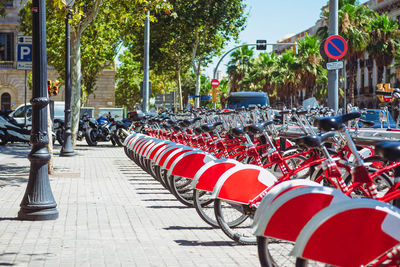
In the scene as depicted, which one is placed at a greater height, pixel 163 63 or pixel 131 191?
pixel 163 63

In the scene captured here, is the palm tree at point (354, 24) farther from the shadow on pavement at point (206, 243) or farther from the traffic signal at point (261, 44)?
the shadow on pavement at point (206, 243)

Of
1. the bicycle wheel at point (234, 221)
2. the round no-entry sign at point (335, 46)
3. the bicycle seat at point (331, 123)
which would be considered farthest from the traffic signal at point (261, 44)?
the bicycle seat at point (331, 123)

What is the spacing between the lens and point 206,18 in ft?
111

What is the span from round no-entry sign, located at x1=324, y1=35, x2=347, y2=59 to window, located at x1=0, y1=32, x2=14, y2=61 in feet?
157

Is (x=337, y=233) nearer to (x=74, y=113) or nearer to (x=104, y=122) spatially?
(x=74, y=113)

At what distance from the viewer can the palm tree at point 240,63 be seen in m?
63.7

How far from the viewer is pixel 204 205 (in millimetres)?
6793

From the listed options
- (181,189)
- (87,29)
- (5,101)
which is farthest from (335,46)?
(5,101)

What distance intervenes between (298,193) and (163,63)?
1418 inches

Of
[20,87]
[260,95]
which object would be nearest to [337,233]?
[260,95]

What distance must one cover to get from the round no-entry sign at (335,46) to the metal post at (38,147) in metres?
6.92

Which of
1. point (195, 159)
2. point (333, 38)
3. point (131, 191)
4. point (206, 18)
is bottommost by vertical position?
point (131, 191)

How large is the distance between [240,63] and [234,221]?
58906 mm

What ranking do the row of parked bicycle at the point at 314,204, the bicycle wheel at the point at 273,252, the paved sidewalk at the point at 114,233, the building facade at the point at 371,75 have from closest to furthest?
the row of parked bicycle at the point at 314,204
the bicycle wheel at the point at 273,252
the paved sidewalk at the point at 114,233
the building facade at the point at 371,75
